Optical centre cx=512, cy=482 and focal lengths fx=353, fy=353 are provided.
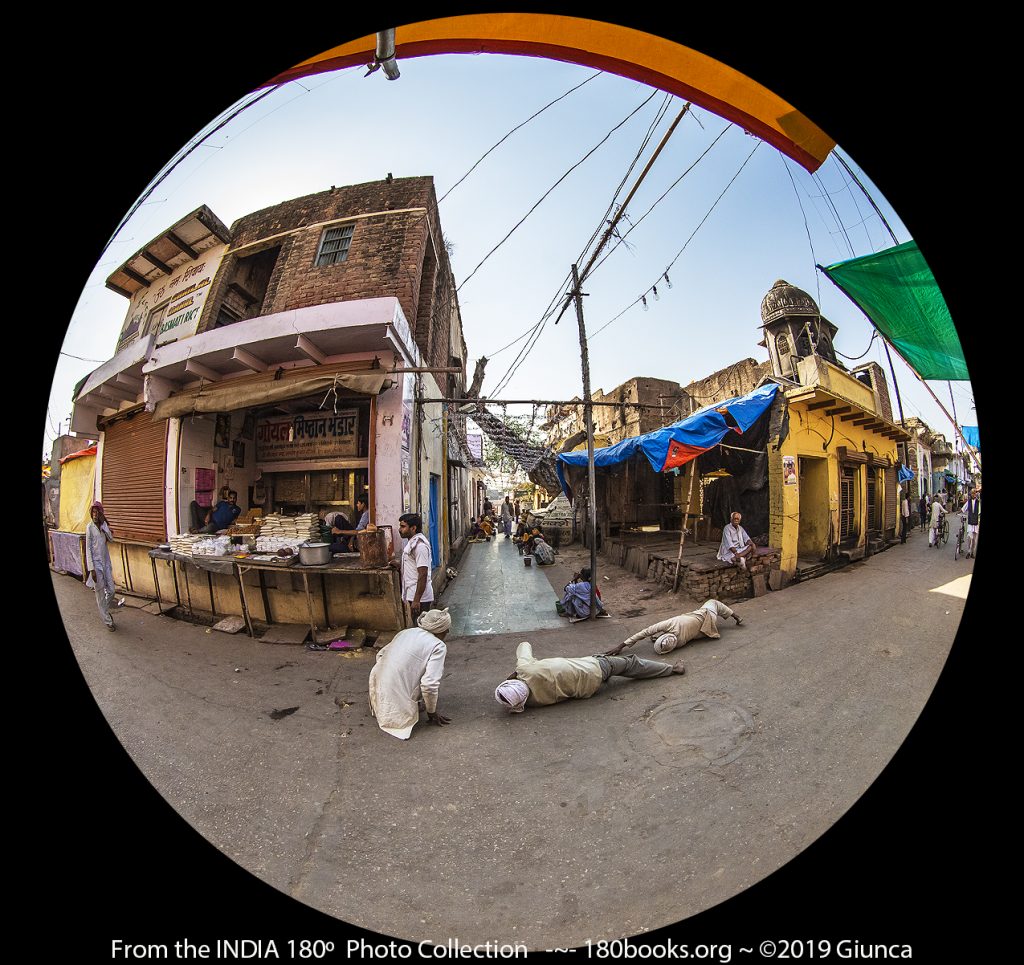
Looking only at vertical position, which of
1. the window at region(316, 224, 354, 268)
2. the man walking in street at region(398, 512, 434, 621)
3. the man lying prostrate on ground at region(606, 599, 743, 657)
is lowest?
the man lying prostrate on ground at region(606, 599, 743, 657)

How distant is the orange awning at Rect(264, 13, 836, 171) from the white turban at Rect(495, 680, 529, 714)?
1.98m

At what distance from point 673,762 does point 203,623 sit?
162 centimetres

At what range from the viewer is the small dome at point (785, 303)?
4.17ft

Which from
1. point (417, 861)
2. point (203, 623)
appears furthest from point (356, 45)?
point (417, 861)

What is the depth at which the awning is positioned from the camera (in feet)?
4.23

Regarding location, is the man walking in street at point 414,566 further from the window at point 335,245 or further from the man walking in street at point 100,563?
the window at point 335,245

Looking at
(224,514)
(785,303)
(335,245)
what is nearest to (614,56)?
(785,303)

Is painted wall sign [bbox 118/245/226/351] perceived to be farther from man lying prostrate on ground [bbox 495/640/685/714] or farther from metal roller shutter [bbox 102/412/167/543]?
man lying prostrate on ground [bbox 495/640/685/714]

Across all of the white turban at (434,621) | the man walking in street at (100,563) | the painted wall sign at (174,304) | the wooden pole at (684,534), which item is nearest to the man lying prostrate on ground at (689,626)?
the wooden pole at (684,534)

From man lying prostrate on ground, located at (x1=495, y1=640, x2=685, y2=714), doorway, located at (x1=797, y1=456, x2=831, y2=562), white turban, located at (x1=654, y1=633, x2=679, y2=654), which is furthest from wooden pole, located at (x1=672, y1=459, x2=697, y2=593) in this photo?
doorway, located at (x1=797, y1=456, x2=831, y2=562)

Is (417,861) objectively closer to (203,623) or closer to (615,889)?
(615,889)

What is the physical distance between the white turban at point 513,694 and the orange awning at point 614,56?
1.98 meters

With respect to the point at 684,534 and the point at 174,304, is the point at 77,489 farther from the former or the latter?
the point at 684,534

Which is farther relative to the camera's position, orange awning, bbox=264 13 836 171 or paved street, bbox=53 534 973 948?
orange awning, bbox=264 13 836 171
